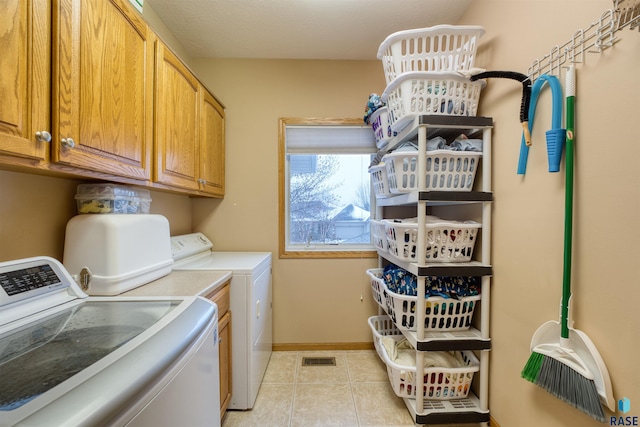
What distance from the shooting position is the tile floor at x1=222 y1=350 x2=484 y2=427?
5.09 ft

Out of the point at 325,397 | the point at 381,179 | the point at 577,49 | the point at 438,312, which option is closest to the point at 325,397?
the point at 325,397

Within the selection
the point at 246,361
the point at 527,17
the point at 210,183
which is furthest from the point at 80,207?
the point at 527,17

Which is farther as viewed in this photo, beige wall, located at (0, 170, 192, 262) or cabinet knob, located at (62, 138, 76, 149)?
beige wall, located at (0, 170, 192, 262)

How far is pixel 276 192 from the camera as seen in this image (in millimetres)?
2352

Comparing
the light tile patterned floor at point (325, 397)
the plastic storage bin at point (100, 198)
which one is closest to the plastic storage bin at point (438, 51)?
the plastic storage bin at point (100, 198)

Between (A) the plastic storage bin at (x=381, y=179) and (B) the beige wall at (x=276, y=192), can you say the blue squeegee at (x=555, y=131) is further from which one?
(B) the beige wall at (x=276, y=192)

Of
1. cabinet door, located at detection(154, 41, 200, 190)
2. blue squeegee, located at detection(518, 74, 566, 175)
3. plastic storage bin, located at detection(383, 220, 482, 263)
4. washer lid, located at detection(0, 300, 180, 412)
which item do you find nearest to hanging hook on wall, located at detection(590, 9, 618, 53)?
blue squeegee, located at detection(518, 74, 566, 175)

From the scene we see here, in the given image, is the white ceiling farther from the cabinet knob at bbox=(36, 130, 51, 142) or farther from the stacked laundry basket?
the cabinet knob at bbox=(36, 130, 51, 142)

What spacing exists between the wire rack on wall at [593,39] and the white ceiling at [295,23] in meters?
0.91

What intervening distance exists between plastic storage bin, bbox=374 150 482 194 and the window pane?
3.09ft

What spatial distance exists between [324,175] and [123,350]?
1990 mm

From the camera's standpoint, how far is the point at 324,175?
245cm

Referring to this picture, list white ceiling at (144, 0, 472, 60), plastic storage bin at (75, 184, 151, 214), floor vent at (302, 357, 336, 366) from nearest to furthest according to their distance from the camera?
plastic storage bin at (75, 184, 151, 214) < white ceiling at (144, 0, 472, 60) < floor vent at (302, 357, 336, 366)

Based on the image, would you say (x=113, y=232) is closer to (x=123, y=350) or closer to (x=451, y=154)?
(x=123, y=350)
